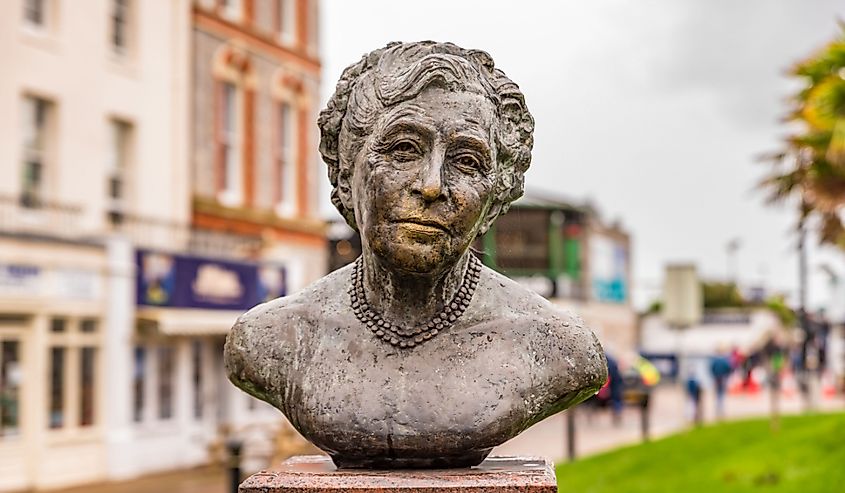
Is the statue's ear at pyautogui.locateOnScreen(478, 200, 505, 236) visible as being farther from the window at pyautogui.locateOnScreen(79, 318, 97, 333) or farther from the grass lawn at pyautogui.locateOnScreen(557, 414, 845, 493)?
the window at pyautogui.locateOnScreen(79, 318, 97, 333)

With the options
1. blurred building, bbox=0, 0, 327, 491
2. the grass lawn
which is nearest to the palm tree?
the grass lawn

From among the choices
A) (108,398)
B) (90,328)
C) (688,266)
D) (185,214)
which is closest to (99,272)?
(90,328)

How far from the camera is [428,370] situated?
130 inches

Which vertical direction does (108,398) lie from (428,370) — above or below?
below

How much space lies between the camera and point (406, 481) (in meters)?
3.16

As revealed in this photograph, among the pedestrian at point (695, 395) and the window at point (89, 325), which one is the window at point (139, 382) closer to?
the window at point (89, 325)

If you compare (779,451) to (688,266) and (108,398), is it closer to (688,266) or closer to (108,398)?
(688,266)

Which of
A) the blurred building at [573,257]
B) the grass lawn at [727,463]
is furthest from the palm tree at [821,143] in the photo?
the blurred building at [573,257]

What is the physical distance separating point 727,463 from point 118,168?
10.7 m

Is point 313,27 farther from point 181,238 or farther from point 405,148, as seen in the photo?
point 405,148

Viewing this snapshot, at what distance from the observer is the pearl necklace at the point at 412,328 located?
3.37 metres

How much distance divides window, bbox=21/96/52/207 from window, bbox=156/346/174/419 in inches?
126

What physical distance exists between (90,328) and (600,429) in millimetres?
9791

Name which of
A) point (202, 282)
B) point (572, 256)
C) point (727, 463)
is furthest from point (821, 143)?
point (572, 256)
